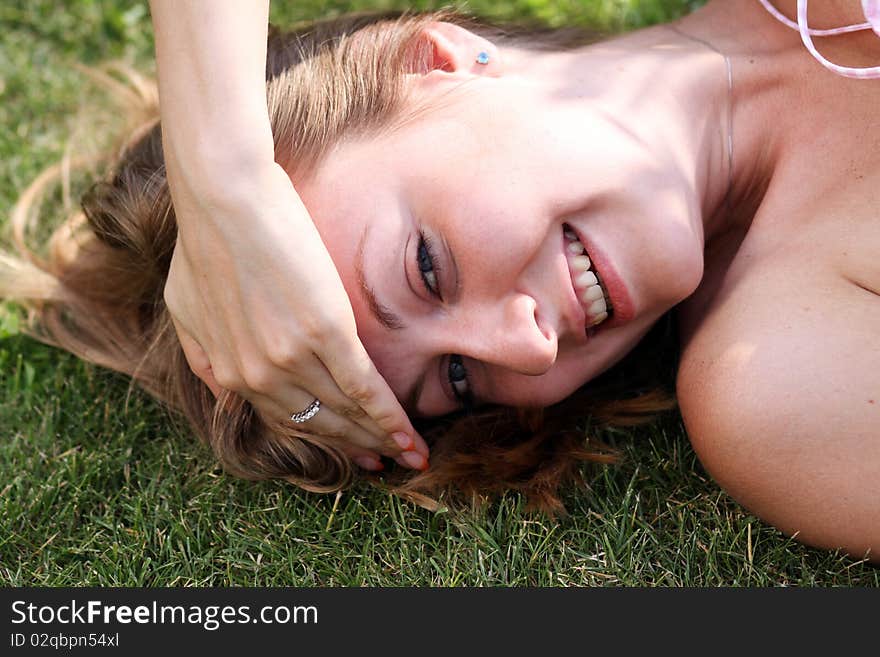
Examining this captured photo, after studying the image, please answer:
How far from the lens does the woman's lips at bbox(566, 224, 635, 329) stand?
2572 mm

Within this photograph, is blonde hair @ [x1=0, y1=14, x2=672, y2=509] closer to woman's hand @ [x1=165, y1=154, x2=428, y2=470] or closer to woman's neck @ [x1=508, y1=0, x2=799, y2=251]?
woman's hand @ [x1=165, y1=154, x2=428, y2=470]

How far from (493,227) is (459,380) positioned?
53 cm

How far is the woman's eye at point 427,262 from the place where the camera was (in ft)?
8.25

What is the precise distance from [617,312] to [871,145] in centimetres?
82

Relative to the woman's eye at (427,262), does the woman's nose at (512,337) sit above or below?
below

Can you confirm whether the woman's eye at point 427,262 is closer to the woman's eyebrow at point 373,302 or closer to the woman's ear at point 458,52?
the woman's eyebrow at point 373,302

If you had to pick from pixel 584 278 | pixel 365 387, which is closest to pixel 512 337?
pixel 584 278

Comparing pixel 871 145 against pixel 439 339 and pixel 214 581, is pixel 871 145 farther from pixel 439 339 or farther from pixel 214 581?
pixel 214 581

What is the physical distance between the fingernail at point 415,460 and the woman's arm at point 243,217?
36 cm

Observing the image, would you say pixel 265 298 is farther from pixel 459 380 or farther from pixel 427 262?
pixel 459 380

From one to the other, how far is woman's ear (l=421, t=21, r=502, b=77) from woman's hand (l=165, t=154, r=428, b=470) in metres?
0.65

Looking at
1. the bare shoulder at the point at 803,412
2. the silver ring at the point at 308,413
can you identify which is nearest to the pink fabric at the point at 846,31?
the bare shoulder at the point at 803,412

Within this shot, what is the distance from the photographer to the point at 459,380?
282 cm

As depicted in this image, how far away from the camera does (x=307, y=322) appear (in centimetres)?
239
